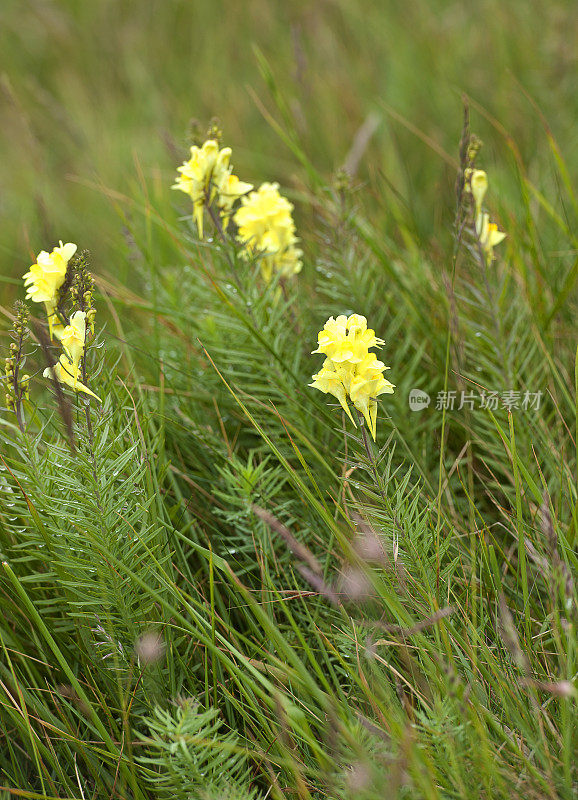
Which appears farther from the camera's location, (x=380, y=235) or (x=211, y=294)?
(x=380, y=235)

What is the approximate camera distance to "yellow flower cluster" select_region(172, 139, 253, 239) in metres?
1.42

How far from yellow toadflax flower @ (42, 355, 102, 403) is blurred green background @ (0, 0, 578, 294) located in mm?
1161

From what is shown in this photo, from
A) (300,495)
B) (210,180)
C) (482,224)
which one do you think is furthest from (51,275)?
(482,224)

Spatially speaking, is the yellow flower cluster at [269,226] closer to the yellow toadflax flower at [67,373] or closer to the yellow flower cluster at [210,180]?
the yellow flower cluster at [210,180]

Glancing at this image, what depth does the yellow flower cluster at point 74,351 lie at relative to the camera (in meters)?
1.04

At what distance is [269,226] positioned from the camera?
1.73m

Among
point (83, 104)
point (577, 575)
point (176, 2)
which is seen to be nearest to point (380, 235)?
point (577, 575)

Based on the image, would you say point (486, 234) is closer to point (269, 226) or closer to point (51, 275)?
point (269, 226)

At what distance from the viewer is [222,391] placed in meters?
1.63

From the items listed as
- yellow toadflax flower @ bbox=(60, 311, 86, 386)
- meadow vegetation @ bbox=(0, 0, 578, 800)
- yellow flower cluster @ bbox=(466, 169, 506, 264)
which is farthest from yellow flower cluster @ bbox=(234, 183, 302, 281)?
yellow toadflax flower @ bbox=(60, 311, 86, 386)

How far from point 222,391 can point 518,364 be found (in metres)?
0.70

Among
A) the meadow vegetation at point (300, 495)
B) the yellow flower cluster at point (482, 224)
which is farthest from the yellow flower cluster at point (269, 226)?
the yellow flower cluster at point (482, 224)

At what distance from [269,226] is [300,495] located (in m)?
0.75

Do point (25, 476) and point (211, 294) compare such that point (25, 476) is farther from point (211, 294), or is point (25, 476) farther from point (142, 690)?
point (211, 294)
